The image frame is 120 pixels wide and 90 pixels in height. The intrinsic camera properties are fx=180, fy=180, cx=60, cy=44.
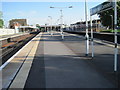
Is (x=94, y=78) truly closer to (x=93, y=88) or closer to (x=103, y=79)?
(x=103, y=79)

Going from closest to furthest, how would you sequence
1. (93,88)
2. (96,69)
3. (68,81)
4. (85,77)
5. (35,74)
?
1. (93,88)
2. (68,81)
3. (85,77)
4. (35,74)
5. (96,69)

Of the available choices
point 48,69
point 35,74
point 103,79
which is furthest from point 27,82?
point 103,79

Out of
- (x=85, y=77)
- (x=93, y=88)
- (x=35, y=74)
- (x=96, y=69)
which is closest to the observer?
(x=93, y=88)

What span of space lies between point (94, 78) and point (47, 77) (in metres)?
1.64

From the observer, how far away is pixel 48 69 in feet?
25.0

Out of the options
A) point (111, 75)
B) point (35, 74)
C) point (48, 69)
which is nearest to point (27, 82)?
point (35, 74)

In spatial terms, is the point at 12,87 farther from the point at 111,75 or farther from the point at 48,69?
the point at 111,75

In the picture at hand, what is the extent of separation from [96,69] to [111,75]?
102 centimetres

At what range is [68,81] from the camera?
585cm

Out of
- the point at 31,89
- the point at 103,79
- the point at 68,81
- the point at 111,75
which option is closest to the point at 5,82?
the point at 31,89

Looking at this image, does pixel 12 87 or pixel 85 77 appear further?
pixel 85 77

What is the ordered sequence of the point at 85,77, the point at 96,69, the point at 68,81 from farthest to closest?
the point at 96,69, the point at 85,77, the point at 68,81

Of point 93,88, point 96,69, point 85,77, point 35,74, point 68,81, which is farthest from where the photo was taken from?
point 96,69

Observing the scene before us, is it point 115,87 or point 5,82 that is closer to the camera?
point 115,87
